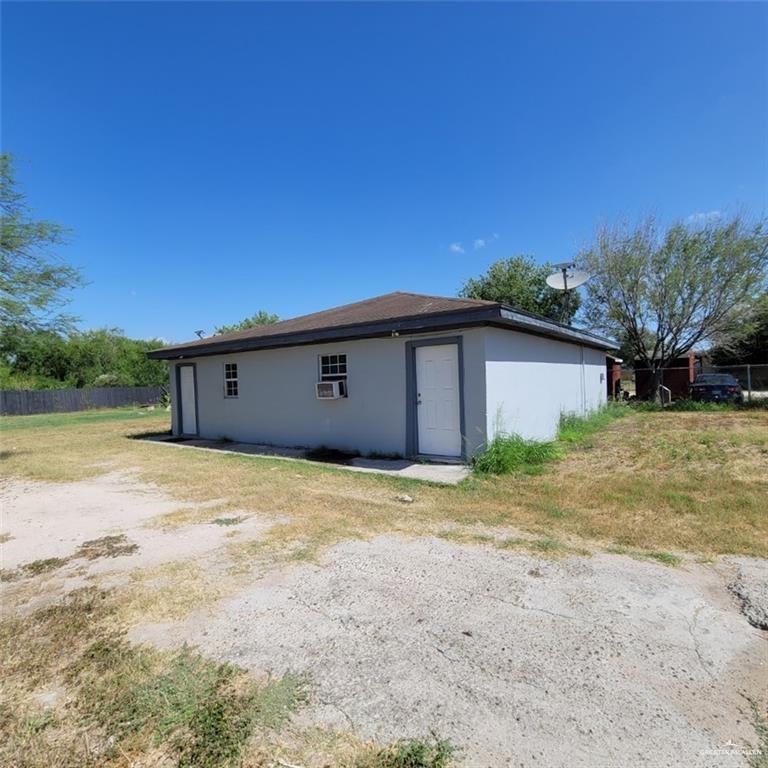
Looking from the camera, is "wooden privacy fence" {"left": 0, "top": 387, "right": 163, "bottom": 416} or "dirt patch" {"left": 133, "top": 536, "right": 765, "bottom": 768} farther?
"wooden privacy fence" {"left": 0, "top": 387, "right": 163, "bottom": 416}

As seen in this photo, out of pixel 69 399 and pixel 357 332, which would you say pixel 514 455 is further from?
pixel 69 399

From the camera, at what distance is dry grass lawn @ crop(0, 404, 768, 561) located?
4293 millimetres

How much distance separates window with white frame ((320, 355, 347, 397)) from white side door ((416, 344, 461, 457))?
1.83 meters

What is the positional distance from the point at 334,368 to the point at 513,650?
24.7 ft

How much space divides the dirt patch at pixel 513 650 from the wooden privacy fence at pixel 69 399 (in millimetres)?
30225

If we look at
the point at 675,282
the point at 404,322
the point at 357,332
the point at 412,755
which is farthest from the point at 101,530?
the point at 675,282

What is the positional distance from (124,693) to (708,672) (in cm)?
296

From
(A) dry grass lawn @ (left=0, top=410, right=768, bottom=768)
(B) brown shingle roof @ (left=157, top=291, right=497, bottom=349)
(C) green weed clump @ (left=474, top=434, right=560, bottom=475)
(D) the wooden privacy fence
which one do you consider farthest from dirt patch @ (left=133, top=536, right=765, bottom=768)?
(D) the wooden privacy fence

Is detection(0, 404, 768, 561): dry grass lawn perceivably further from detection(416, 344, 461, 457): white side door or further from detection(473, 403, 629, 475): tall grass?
detection(416, 344, 461, 457): white side door

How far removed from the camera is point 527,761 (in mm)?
1744

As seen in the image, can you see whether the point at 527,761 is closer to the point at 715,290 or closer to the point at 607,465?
the point at 607,465

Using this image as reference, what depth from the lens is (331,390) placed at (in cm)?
920

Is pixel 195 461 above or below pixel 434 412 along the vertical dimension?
below

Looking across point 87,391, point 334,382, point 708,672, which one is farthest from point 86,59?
point 87,391
